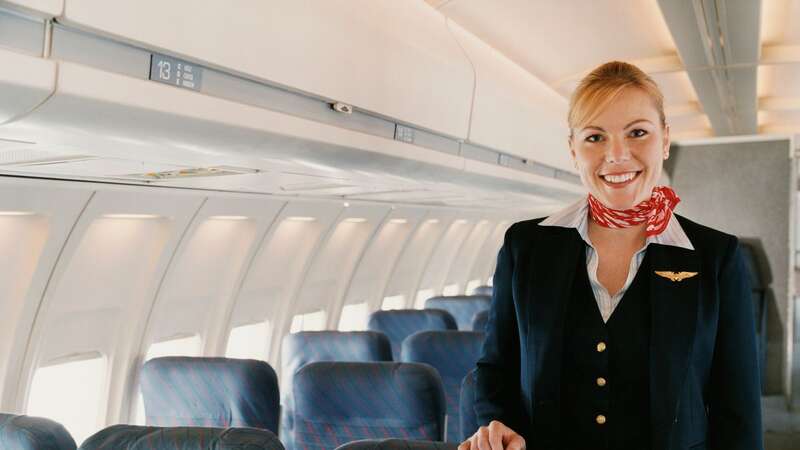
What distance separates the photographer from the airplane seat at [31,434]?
7.59 ft

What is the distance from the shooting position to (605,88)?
5.66 feet

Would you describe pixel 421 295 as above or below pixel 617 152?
below

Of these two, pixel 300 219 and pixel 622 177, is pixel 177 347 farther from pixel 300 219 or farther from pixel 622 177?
pixel 622 177

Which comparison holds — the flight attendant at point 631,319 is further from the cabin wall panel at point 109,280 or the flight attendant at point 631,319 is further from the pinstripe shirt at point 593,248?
the cabin wall panel at point 109,280

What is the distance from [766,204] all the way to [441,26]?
18.3 feet

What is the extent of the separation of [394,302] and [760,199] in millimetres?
4655

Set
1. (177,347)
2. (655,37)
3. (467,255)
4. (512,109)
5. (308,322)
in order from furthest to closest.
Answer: (467,255) < (308,322) < (177,347) < (655,37) < (512,109)

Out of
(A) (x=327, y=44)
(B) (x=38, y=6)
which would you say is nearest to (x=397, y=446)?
(A) (x=327, y=44)

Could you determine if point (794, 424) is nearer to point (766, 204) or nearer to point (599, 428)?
point (766, 204)

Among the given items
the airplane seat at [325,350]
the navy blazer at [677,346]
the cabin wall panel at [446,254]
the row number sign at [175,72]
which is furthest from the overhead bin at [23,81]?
the cabin wall panel at [446,254]

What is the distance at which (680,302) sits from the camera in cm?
172

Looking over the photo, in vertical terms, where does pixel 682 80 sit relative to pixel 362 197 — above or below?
above

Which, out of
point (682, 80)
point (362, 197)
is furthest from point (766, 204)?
point (362, 197)

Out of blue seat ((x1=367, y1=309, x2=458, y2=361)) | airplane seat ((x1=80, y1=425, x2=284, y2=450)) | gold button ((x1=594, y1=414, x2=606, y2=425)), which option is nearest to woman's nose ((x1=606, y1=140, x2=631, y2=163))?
gold button ((x1=594, y1=414, x2=606, y2=425))
